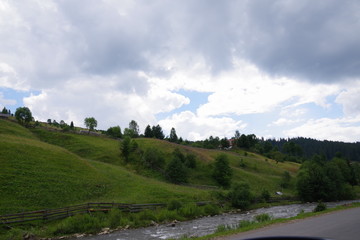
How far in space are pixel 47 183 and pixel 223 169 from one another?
45.3 meters

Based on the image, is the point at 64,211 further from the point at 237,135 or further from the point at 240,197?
the point at 237,135

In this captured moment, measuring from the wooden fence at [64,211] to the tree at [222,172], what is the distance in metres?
31.1

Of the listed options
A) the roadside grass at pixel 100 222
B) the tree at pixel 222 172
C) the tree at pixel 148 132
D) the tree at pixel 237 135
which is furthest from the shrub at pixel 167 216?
the tree at pixel 237 135

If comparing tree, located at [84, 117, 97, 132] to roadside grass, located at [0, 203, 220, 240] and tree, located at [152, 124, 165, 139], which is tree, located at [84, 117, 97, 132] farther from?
roadside grass, located at [0, 203, 220, 240]

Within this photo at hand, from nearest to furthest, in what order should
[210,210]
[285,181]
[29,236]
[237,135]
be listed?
[29,236], [210,210], [285,181], [237,135]

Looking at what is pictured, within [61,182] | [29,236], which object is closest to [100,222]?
[29,236]

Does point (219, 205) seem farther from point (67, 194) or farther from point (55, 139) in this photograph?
point (55, 139)

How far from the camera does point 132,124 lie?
5610 inches

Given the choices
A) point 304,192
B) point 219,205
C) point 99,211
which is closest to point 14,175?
point 99,211

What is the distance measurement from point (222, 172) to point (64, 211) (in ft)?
151

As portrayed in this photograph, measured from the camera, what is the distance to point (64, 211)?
31.8 m

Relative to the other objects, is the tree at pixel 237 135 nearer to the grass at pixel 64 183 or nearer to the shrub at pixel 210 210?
the grass at pixel 64 183

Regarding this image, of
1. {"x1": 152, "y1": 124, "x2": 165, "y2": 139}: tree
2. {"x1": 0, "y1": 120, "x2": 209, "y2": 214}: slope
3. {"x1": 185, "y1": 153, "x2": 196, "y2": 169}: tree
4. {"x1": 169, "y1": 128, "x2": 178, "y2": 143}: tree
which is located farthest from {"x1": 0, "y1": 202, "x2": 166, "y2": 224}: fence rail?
{"x1": 169, "y1": 128, "x2": 178, "y2": 143}: tree

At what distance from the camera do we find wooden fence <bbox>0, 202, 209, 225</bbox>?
27425 millimetres
